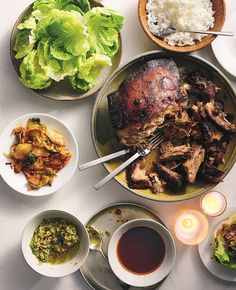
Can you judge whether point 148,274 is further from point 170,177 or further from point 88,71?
point 88,71

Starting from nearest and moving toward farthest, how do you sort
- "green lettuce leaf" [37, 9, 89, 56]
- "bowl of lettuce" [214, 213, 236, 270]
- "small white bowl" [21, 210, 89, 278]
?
"green lettuce leaf" [37, 9, 89, 56]
"small white bowl" [21, 210, 89, 278]
"bowl of lettuce" [214, 213, 236, 270]

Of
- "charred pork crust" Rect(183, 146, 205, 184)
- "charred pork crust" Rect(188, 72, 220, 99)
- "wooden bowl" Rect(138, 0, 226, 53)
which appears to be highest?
"wooden bowl" Rect(138, 0, 226, 53)

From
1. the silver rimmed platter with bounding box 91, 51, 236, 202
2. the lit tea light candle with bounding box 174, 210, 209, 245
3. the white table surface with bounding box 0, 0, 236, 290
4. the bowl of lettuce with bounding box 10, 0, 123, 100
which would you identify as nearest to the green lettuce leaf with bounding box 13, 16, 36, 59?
the bowl of lettuce with bounding box 10, 0, 123, 100

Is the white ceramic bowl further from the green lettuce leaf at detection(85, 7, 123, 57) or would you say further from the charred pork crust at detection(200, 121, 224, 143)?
the charred pork crust at detection(200, 121, 224, 143)

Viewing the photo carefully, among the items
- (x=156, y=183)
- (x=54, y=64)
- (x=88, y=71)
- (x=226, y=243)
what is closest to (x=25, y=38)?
(x=54, y=64)

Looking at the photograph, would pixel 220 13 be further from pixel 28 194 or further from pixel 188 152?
pixel 28 194

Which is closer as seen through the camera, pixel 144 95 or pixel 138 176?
pixel 144 95
